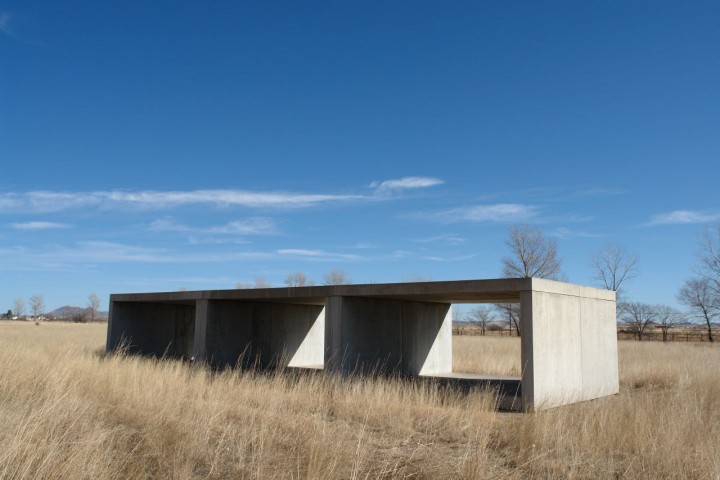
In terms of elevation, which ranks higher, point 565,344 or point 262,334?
point 565,344

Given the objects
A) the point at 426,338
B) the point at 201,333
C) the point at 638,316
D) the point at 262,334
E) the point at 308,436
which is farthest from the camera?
the point at 638,316

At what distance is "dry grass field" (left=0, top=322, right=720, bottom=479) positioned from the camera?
535 cm

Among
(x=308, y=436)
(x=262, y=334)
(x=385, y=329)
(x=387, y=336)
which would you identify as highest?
(x=385, y=329)

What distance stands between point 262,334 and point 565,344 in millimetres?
10429

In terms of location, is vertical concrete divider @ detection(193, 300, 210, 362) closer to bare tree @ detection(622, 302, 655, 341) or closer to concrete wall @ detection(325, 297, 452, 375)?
concrete wall @ detection(325, 297, 452, 375)

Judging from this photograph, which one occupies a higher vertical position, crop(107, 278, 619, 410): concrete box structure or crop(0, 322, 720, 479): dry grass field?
crop(107, 278, 619, 410): concrete box structure

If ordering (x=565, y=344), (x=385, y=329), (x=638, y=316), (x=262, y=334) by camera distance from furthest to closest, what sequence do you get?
(x=638, y=316), (x=262, y=334), (x=385, y=329), (x=565, y=344)

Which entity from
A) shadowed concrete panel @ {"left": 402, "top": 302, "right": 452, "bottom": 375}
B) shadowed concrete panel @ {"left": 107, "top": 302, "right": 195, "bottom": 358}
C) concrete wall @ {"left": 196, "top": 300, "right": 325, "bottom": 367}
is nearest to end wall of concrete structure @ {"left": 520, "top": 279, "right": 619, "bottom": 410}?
shadowed concrete panel @ {"left": 402, "top": 302, "right": 452, "bottom": 375}

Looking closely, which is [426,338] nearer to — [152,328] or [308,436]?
[152,328]

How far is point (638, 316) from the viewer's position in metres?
53.6

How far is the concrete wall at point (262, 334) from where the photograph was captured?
17125 mm

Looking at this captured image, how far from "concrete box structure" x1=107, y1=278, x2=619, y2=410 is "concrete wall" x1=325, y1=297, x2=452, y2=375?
3 centimetres

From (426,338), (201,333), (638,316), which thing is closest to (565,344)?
(426,338)

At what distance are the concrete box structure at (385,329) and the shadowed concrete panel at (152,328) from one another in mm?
38
